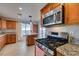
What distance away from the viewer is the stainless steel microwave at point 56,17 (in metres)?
1.71

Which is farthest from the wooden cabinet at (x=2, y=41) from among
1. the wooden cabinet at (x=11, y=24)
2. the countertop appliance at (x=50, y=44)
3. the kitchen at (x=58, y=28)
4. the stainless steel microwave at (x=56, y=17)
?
the stainless steel microwave at (x=56, y=17)

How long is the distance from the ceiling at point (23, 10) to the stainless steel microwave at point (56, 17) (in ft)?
1.00

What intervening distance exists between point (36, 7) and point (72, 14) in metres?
0.59

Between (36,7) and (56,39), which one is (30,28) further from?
(56,39)

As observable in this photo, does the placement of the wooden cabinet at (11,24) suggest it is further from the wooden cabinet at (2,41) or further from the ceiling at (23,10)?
the wooden cabinet at (2,41)

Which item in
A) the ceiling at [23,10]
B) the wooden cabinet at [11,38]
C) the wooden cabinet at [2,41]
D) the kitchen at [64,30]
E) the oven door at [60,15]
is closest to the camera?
the kitchen at [64,30]

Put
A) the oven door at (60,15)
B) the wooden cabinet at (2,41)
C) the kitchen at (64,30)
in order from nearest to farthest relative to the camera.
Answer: the kitchen at (64,30)
the oven door at (60,15)
the wooden cabinet at (2,41)

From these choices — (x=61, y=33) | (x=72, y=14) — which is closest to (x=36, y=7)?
(x=72, y=14)

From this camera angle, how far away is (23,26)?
175 centimetres

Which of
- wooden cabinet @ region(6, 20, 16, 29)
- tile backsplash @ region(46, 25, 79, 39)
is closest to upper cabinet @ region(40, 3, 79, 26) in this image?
tile backsplash @ region(46, 25, 79, 39)

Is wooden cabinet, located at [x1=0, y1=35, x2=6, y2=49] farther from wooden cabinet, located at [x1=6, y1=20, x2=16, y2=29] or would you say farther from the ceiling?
the ceiling

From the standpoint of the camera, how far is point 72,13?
1494 millimetres

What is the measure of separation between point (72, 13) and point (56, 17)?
1.46 feet

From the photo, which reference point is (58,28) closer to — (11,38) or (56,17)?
(56,17)
